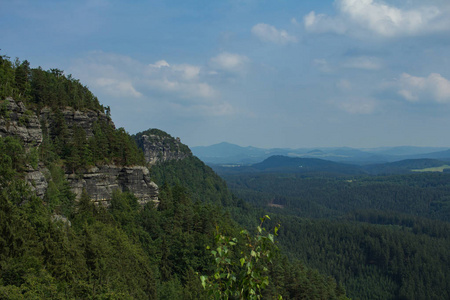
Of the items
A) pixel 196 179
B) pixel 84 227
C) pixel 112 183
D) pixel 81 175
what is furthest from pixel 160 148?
pixel 84 227

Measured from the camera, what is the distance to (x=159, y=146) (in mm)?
117062

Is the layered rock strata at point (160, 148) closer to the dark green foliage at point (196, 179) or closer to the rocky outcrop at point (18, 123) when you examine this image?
the dark green foliage at point (196, 179)

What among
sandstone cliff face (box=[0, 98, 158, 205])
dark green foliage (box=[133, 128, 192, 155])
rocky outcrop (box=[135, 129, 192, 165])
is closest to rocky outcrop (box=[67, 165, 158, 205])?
sandstone cliff face (box=[0, 98, 158, 205])

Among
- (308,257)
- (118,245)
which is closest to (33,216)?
(118,245)

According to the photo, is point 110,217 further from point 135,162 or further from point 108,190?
Answer: point 135,162

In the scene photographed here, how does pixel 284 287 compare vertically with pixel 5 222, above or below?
below

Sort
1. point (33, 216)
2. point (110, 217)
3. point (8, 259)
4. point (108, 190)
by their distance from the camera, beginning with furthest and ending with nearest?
point (108, 190) → point (110, 217) → point (33, 216) → point (8, 259)

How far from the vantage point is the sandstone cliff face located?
30438 mm

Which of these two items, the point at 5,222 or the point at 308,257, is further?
the point at 308,257

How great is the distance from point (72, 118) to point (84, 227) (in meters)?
22.5

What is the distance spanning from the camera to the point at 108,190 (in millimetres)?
45344

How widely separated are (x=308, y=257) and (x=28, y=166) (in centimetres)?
10662

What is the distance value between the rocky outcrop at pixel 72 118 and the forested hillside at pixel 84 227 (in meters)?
0.16

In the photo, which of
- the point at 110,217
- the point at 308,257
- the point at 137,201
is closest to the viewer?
the point at 110,217
